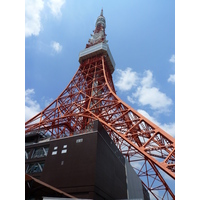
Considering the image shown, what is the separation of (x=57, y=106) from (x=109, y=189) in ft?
36.5

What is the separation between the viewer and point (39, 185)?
22.6 feet

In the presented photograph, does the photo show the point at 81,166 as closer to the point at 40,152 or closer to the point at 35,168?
the point at 35,168

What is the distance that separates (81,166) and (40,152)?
4.92 meters

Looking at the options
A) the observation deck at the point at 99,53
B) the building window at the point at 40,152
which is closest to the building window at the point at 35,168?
the building window at the point at 40,152

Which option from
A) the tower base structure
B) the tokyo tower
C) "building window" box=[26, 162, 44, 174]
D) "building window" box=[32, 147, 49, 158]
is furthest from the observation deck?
"building window" box=[26, 162, 44, 174]

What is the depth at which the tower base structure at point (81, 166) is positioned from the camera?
10.5 m

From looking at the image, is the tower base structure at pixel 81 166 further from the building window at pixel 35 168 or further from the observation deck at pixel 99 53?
the observation deck at pixel 99 53

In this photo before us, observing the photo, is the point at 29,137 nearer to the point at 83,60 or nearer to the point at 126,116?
the point at 126,116

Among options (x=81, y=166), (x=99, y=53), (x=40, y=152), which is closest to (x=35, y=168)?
(x=40, y=152)

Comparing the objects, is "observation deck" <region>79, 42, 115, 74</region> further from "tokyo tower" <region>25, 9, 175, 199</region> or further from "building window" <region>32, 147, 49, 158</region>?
"building window" <region>32, 147, 49, 158</region>

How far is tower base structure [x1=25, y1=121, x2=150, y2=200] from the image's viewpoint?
10.5 m

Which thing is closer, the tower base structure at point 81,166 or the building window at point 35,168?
the tower base structure at point 81,166

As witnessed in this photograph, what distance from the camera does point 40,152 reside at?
1445cm

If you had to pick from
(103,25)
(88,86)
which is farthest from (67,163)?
(103,25)
